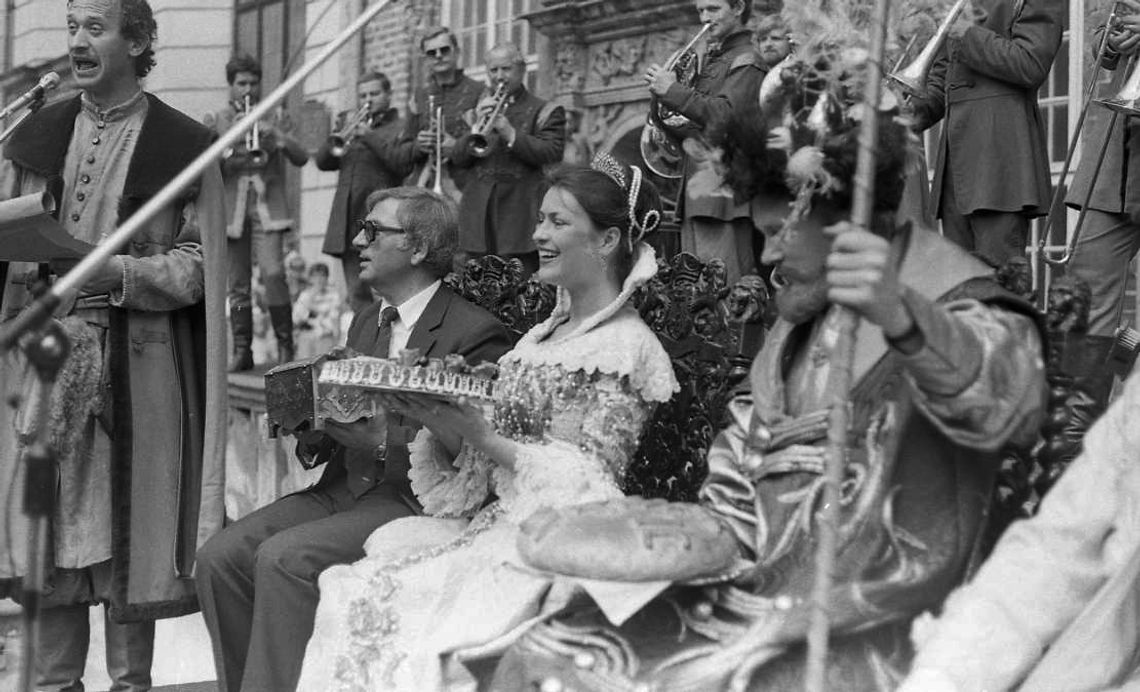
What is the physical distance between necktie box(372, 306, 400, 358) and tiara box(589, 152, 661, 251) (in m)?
0.75

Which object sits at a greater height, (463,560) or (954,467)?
(954,467)

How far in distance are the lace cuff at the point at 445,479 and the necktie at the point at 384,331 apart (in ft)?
1.33

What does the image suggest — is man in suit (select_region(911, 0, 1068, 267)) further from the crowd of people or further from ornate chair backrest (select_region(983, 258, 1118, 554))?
ornate chair backrest (select_region(983, 258, 1118, 554))

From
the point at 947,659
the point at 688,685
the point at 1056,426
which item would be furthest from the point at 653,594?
the point at 1056,426

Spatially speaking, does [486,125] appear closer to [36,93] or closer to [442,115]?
[442,115]

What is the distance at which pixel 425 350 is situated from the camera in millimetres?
4566

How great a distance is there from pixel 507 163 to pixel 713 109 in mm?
3031

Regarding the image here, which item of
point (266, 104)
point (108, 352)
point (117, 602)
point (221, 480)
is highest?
point (266, 104)

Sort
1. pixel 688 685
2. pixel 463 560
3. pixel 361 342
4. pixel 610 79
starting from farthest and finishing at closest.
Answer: pixel 610 79, pixel 361 342, pixel 463 560, pixel 688 685

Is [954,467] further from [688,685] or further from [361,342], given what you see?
[361,342]

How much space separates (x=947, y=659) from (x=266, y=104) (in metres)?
1.57

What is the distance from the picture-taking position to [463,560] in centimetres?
404

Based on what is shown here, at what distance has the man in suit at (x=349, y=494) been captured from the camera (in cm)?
424

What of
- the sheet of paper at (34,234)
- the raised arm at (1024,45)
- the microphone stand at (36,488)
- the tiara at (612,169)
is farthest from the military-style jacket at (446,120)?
the microphone stand at (36,488)
